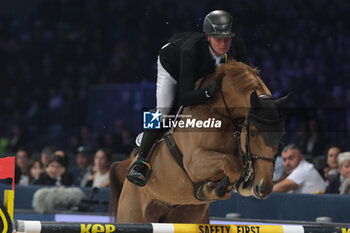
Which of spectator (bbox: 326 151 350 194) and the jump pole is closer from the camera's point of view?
the jump pole

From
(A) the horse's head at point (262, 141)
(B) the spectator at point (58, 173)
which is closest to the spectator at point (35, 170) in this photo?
(B) the spectator at point (58, 173)

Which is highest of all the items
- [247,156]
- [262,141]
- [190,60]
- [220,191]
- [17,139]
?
[190,60]

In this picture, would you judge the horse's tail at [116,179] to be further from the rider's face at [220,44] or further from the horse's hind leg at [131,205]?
the rider's face at [220,44]

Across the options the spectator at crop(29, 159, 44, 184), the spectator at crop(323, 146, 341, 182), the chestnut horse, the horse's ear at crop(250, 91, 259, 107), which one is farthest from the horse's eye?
the spectator at crop(29, 159, 44, 184)

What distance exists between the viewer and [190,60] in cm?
551

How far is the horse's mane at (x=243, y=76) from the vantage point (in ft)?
17.7

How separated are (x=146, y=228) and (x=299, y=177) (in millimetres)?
3550

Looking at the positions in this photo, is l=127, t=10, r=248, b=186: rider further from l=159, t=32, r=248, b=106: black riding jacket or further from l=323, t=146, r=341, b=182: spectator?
l=323, t=146, r=341, b=182: spectator

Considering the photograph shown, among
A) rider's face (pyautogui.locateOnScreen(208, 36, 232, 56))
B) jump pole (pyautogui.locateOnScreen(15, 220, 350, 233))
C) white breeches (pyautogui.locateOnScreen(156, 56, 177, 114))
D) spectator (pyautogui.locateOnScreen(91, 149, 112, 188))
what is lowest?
spectator (pyautogui.locateOnScreen(91, 149, 112, 188))

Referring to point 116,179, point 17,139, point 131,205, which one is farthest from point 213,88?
point 17,139

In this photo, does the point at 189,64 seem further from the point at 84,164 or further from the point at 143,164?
the point at 84,164

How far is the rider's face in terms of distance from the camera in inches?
220

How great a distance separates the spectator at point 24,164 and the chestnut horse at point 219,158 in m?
4.04

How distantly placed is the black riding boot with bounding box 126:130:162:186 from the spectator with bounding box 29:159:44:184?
404 cm
